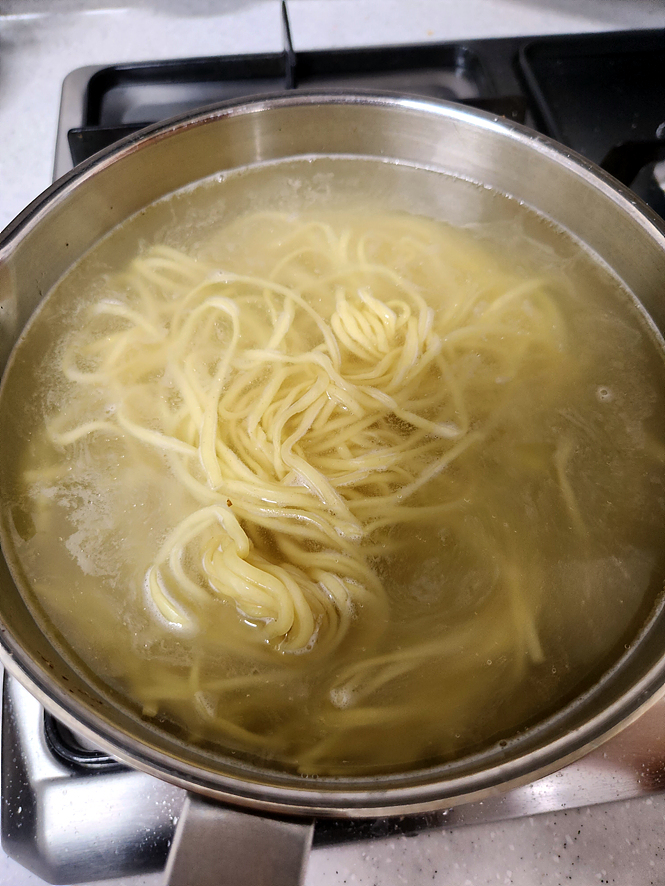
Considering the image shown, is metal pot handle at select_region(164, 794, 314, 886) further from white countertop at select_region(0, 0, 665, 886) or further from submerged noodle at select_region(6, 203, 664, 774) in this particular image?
white countertop at select_region(0, 0, 665, 886)

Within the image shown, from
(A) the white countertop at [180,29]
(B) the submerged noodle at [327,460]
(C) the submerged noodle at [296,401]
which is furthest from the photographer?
(A) the white countertop at [180,29]

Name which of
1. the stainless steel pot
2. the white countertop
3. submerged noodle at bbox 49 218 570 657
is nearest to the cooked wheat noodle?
submerged noodle at bbox 49 218 570 657

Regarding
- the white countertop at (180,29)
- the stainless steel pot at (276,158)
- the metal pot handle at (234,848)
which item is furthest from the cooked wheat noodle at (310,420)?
the white countertop at (180,29)

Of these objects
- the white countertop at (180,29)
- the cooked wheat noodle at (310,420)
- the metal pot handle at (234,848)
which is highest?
the white countertop at (180,29)

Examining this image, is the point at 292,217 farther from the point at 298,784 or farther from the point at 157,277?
the point at 298,784

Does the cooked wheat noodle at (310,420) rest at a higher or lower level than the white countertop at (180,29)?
lower

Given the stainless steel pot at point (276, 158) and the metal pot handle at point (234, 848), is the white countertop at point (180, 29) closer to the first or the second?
the stainless steel pot at point (276, 158)

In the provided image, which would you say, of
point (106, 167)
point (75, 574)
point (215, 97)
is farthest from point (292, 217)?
point (75, 574)

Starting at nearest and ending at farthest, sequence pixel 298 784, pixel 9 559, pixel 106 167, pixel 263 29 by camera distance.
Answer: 1. pixel 298 784
2. pixel 9 559
3. pixel 106 167
4. pixel 263 29

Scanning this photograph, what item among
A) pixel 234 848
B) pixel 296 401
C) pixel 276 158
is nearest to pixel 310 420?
pixel 296 401
